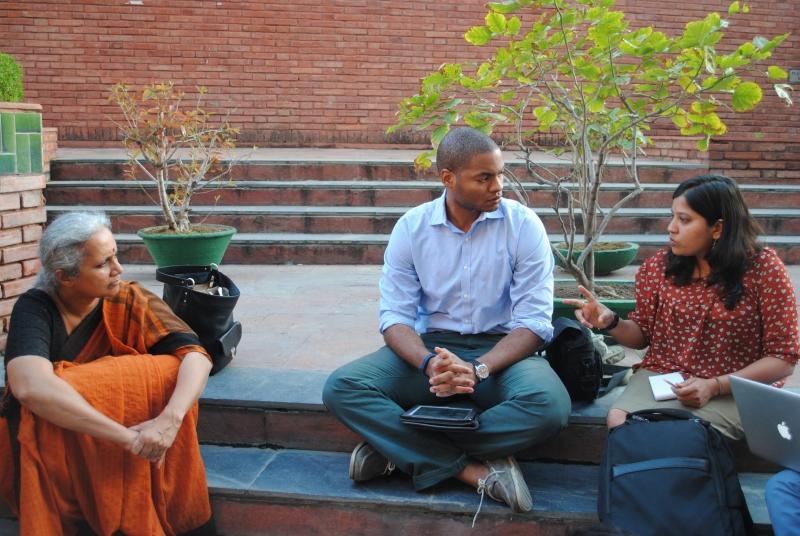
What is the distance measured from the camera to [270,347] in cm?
443

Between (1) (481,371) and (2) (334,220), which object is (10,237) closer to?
(1) (481,371)

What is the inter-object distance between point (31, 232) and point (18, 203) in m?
0.18

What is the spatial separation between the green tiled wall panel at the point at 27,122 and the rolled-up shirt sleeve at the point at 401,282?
7.70ft

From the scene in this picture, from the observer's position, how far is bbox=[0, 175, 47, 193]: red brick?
420cm

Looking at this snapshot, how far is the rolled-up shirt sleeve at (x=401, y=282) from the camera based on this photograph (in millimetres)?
3418

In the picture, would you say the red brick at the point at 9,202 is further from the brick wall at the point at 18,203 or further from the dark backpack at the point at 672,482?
the dark backpack at the point at 672,482

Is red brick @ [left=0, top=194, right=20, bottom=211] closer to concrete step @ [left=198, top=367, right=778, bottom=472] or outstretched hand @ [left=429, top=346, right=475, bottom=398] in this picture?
concrete step @ [left=198, top=367, right=778, bottom=472]

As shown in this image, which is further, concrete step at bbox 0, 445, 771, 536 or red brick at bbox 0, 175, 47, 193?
red brick at bbox 0, 175, 47, 193

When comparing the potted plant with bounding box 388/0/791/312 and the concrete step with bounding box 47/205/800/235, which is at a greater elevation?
the potted plant with bounding box 388/0/791/312

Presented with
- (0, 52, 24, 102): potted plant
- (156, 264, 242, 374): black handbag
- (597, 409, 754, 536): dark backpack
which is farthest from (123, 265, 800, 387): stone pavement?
(0, 52, 24, 102): potted plant

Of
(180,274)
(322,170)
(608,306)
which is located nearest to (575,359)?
(608,306)

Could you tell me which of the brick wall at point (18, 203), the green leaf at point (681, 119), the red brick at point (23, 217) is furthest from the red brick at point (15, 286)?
the green leaf at point (681, 119)

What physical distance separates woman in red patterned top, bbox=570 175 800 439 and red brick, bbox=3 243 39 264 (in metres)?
2.93

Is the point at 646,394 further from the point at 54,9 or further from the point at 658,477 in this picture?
the point at 54,9
